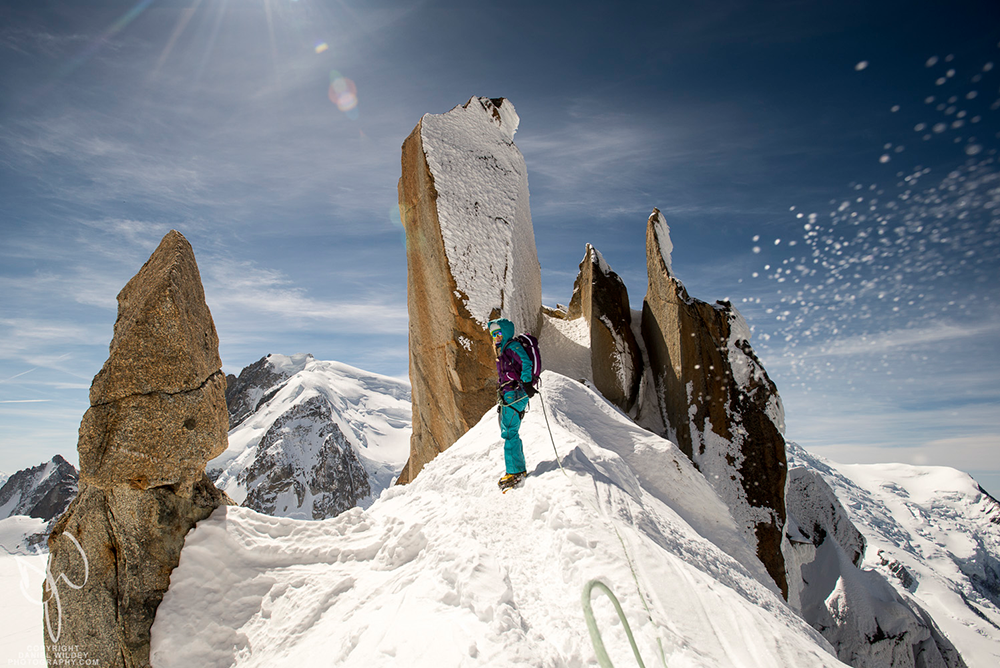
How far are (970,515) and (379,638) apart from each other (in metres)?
238

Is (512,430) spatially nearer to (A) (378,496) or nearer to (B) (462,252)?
(B) (462,252)

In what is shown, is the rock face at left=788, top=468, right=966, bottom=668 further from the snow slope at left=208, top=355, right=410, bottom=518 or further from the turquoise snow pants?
the snow slope at left=208, top=355, right=410, bottom=518

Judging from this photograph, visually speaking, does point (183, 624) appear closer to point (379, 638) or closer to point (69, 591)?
point (69, 591)

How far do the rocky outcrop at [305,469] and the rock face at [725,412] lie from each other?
99.6 m

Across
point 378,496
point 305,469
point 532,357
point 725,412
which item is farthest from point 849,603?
point 305,469

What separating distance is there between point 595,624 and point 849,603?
17067mm

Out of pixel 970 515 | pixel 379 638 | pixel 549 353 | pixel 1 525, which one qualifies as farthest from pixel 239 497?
pixel 970 515

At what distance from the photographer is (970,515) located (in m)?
161

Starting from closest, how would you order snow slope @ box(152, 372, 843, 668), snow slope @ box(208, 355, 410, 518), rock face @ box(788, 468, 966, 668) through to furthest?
snow slope @ box(152, 372, 843, 668) → rock face @ box(788, 468, 966, 668) → snow slope @ box(208, 355, 410, 518)

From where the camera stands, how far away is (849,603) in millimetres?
14297

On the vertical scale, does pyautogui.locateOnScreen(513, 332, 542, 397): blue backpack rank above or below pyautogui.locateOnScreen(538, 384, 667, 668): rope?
above

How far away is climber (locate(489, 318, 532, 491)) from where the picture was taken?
16.8 ft

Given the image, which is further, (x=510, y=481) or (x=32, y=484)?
(x=32, y=484)

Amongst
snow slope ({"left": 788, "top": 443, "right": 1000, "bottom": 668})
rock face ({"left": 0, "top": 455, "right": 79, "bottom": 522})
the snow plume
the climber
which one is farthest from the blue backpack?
rock face ({"left": 0, "top": 455, "right": 79, "bottom": 522})
